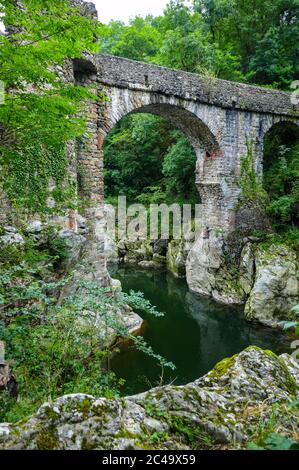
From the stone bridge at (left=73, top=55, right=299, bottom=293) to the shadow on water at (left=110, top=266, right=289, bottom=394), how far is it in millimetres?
1328

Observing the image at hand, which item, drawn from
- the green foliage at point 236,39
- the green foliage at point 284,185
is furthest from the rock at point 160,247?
the green foliage at point 236,39

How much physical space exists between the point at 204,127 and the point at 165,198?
517cm

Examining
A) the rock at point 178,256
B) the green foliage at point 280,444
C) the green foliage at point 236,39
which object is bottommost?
the rock at point 178,256

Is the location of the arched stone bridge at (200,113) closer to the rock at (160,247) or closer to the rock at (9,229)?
the rock at (9,229)

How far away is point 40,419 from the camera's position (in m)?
1.63

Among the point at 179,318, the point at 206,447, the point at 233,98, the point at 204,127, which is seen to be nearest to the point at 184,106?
the point at 204,127

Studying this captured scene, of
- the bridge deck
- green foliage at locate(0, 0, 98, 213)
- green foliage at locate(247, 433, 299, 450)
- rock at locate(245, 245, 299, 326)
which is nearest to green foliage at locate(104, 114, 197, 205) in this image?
the bridge deck

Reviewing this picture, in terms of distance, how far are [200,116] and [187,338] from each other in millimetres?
6325

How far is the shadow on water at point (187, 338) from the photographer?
6.84 meters

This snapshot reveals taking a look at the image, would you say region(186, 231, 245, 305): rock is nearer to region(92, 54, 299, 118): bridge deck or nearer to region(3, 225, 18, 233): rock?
region(92, 54, 299, 118): bridge deck

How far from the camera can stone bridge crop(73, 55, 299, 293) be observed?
7.99 m

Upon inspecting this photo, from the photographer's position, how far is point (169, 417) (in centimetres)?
182

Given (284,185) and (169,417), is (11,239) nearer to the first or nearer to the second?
(169,417)

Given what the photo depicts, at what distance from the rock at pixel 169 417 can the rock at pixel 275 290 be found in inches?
279
